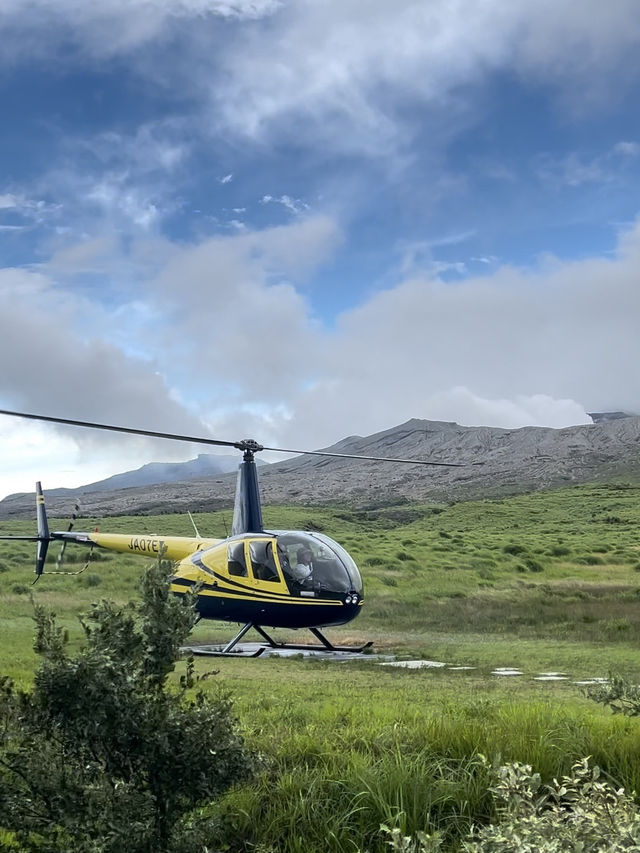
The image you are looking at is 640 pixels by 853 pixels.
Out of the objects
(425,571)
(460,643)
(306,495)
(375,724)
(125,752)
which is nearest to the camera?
(125,752)

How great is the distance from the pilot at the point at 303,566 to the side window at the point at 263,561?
1.68 feet

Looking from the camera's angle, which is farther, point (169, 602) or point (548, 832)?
point (169, 602)

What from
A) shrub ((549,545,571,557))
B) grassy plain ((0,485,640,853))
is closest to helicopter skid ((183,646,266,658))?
grassy plain ((0,485,640,853))

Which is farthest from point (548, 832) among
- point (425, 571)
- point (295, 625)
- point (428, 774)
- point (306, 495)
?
point (306, 495)

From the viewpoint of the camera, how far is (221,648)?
18281 millimetres

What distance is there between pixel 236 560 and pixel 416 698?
342 inches

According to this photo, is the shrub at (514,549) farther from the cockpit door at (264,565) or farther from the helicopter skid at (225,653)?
the cockpit door at (264,565)

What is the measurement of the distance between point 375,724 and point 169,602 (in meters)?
3.41

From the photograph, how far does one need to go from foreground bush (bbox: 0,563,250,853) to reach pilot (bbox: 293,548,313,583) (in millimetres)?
12864

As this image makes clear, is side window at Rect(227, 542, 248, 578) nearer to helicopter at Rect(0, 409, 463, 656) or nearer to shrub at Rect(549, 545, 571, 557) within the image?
helicopter at Rect(0, 409, 463, 656)

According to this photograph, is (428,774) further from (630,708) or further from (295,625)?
(295,625)

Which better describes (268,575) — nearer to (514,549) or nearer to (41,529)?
(41,529)

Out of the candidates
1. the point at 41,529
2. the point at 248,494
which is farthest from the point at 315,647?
the point at 41,529

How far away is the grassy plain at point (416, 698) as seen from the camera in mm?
4977
